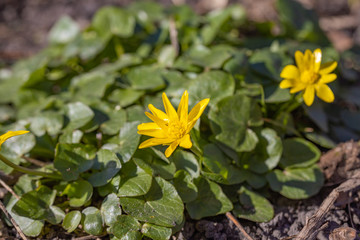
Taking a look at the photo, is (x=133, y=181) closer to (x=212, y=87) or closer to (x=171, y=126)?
(x=171, y=126)

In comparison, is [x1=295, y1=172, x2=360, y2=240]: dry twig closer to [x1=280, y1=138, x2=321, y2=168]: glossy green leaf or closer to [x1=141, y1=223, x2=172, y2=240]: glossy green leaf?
[x1=280, y1=138, x2=321, y2=168]: glossy green leaf

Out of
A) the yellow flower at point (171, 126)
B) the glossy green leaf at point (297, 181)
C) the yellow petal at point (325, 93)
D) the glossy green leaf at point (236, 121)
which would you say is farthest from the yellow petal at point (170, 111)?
the yellow petal at point (325, 93)

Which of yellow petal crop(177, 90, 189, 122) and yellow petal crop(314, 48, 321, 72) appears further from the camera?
yellow petal crop(314, 48, 321, 72)

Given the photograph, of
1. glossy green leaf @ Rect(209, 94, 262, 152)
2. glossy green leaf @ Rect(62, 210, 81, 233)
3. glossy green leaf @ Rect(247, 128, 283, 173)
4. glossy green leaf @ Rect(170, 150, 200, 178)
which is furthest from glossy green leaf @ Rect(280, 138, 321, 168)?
glossy green leaf @ Rect(62, 210, 81, 233)

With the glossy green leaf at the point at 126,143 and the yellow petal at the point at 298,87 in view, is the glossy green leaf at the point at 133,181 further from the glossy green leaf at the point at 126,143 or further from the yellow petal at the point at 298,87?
the yellow petal at the point at 298,87

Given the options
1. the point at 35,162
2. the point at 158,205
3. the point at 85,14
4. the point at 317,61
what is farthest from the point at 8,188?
the point at 85,14

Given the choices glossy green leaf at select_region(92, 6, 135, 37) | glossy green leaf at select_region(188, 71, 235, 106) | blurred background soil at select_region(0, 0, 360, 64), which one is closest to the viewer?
glossy green leaf at select_region(188, 71, 235, 106)

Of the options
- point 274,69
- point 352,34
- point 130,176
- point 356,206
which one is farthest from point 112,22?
point 352,34
